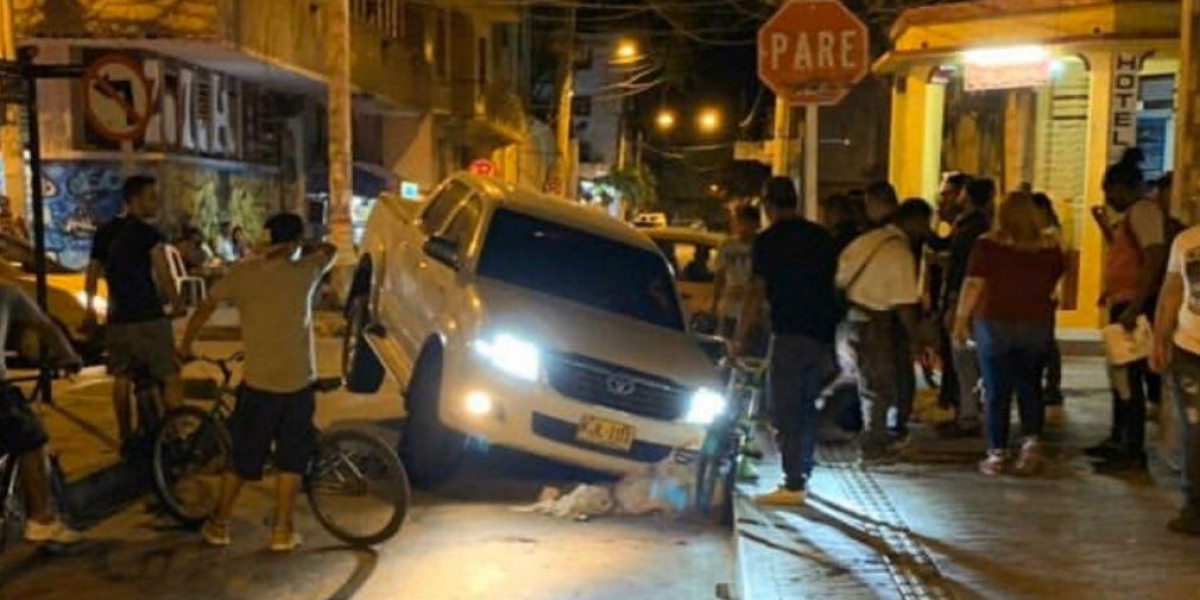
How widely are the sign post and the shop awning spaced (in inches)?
286

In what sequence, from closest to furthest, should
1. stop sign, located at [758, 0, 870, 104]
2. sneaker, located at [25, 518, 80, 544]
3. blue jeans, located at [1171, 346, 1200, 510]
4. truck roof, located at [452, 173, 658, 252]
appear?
blue jeans, located at [1171, 346, 1200, 510], sneaker, located at [25, 518, 80, 544], stop sign, located at [758, 0, 870, 104], truck roof, located at [452, 173, 658, 252]

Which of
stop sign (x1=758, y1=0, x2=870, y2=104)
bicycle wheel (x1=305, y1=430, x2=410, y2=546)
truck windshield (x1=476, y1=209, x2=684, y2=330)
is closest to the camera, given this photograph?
bicycle wheel (x1=305, y1=430, x2=410, y2=546)

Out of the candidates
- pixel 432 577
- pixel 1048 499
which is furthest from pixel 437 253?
pixel 1048 499

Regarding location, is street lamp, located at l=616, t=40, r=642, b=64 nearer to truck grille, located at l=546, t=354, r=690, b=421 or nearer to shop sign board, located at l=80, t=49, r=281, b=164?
shop sign board, located at l=80, t=49, r=281, b=164

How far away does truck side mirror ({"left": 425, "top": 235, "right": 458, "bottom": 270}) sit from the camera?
930 cm

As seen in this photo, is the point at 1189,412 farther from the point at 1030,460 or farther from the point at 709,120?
the point at 709,120

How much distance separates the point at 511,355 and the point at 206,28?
A: 12.8m

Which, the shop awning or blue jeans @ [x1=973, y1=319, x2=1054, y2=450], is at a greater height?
the shop awning

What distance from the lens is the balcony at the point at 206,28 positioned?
1930 cm

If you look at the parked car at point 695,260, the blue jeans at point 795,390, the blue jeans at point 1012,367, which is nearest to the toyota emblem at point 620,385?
the blue jeans at point 795,390

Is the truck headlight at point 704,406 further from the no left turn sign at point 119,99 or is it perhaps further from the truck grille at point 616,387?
the no left turn sign at point 119,99

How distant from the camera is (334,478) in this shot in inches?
297

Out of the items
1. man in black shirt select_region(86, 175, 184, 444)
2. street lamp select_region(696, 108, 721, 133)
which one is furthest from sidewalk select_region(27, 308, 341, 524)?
street lamp select_region(696, 108, 721, 133)

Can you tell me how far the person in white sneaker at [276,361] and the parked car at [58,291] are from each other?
4965 millimetres
